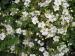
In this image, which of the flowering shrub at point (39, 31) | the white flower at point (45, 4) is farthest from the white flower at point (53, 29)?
the white flower at point (45, 4)

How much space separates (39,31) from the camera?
3.61m

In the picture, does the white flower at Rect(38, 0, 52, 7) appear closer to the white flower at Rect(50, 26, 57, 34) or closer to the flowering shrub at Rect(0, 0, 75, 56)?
the flowering shrub at Rect(0, 0, 75, 56)

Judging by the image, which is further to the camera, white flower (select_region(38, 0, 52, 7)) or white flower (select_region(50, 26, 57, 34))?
white flower (select_region(38, 0, 52, 7))

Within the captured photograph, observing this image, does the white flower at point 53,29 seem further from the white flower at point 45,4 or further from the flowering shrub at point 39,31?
the white flower at point 45,4

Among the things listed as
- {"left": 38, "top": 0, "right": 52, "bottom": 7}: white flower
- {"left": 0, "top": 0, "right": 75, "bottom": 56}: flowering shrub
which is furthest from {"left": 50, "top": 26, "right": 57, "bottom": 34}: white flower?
{"left": 38, "top": 0, "right": 52, "bottom": 7}: white flower

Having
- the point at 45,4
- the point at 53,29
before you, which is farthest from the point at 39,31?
the point at 45,4

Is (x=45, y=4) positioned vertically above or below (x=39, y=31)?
above

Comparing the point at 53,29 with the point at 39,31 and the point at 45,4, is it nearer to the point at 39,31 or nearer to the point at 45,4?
the point at 39,31

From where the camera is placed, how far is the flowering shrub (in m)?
3.61

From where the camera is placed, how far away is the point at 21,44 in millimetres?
3652

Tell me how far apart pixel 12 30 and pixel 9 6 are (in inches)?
15.3

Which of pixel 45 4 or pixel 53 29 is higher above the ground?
pixel 45 4

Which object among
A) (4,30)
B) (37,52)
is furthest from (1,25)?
(37,52)

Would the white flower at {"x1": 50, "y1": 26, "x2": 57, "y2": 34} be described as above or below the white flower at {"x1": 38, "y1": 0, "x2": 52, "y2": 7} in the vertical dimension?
below
